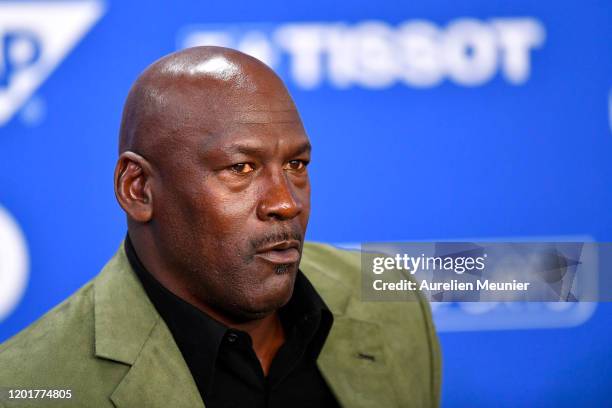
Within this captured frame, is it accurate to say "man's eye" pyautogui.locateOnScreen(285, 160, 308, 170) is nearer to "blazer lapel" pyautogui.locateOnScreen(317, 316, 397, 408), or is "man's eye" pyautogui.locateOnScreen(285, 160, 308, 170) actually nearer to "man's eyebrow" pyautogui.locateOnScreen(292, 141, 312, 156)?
"man's eyebrow" pyautogui.locateOnScreen(292, 141, 312, 156)

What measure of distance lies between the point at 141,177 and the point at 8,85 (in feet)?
3.11

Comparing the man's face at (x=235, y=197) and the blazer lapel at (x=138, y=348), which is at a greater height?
the man's face at (x=235, y=197)

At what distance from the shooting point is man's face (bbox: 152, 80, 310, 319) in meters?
1.81

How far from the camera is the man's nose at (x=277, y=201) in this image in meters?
1.80

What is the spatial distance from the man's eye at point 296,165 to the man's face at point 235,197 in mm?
16

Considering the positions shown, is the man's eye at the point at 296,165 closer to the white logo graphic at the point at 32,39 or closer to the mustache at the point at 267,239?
the mustache at the point at 267,239

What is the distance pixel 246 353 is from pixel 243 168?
0.38 meters

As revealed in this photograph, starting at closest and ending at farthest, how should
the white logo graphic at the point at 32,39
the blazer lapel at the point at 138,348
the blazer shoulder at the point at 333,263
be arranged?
the blazer lapel at the point at 138,348 → the blazer shoulder at the point at 333,263 → the white logo graphic at the point at 32,39

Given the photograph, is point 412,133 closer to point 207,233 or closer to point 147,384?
point 207,233

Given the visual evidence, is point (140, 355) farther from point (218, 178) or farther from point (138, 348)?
point (218, 178)

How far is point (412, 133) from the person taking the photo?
276 cm

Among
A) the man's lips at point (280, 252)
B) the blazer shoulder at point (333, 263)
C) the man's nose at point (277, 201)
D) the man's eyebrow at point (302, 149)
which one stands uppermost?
the man's eyebrow at point (302, 149)

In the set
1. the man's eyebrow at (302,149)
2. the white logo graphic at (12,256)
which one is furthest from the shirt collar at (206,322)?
the white logo graphic at (12,256)

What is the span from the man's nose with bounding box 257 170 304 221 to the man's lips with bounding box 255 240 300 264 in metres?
0.05
